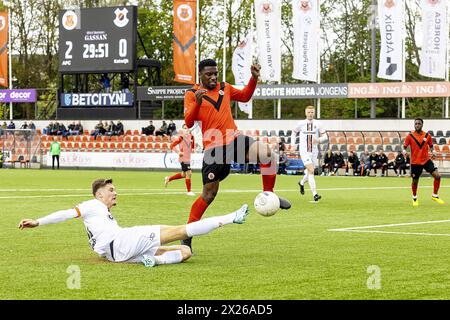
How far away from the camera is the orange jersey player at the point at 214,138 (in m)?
11.8

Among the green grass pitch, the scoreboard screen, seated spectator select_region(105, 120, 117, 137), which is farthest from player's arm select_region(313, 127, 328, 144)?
seated spectator select_region(105, 120, 117, 137)

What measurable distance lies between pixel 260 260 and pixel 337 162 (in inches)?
1356

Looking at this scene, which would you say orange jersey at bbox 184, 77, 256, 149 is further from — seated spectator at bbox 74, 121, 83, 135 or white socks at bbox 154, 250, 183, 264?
seated spectator at bbox 74, 121, 83, 135

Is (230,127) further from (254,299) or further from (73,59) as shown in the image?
(73,59)

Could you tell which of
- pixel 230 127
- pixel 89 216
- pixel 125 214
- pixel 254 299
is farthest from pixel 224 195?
pixel 254 299

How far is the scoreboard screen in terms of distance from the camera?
53.6m

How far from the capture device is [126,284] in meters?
8.85

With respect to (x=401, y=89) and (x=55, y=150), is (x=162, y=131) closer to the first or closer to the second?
(x=55, y=150)

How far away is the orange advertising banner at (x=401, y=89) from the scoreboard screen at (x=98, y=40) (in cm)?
1337

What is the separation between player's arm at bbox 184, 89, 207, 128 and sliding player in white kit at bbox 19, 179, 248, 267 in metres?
1.79

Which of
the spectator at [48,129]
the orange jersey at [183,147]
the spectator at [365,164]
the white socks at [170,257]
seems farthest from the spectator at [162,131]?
the white socks at [170,257]

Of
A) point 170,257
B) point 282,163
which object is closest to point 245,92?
point 170,257
